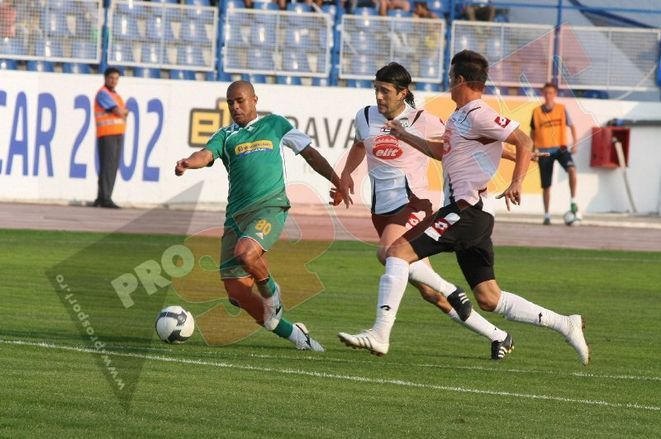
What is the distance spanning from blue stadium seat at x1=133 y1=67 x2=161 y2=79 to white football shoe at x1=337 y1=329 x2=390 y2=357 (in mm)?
19671

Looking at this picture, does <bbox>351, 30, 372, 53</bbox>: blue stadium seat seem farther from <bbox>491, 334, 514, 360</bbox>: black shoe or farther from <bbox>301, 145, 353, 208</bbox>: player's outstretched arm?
<bbox>491, 334, 514, 360</bbox>: black shoe

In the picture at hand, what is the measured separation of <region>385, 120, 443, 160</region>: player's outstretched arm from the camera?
9.49 m

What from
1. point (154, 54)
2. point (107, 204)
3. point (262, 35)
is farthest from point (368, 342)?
point (154, 54)

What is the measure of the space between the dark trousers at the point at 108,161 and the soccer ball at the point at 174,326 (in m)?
15.3

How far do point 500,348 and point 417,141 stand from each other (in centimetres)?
163

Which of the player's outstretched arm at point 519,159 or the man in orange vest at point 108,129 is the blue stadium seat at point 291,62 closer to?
the man in orange vest at point 108,129

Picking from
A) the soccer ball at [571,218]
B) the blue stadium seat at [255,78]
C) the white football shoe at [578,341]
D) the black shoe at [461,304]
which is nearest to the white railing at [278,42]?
the blue stadium seat at [255,78]

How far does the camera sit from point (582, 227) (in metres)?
26.0

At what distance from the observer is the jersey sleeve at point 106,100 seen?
25297 millimetres

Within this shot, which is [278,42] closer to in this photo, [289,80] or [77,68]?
[289,80]

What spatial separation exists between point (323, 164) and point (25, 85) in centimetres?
1712

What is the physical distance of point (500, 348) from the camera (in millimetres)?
10109

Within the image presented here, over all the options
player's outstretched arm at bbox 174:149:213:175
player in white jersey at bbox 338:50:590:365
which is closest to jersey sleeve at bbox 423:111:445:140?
player in white jersey at bbox 338:50:590:365

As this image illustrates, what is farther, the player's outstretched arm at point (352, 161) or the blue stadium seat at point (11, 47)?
the blue stadium seat at point (11, 47)
